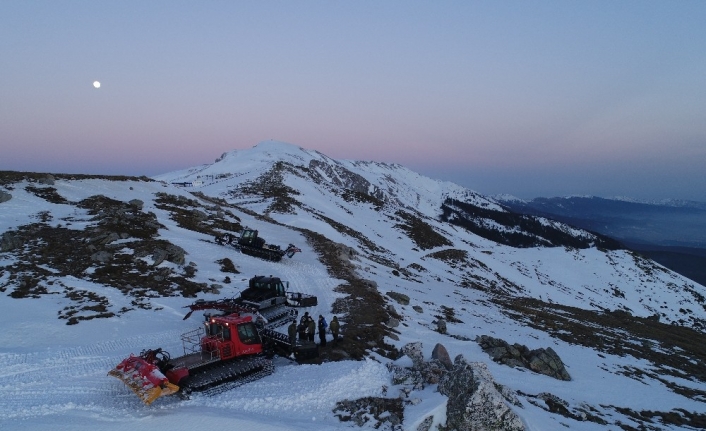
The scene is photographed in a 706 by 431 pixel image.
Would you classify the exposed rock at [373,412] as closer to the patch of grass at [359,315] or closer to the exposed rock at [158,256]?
the patch of grass at [359,315]

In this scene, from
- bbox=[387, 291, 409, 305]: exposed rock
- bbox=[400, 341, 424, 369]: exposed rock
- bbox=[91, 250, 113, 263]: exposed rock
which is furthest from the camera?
bbox=[387, 291, 409, 305]: exposed rock

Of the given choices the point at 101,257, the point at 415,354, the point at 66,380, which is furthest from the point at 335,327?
the point at 101,257

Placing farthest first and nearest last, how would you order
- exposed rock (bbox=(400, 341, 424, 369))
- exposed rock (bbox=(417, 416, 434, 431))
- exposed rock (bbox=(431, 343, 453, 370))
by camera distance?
exposed rock (bbox=(431, 343, 453, 370)) < exposed rock (bbox=(400, 341, 424, 369)) < exposed rock (bbox=(417, 416, 434, 431))

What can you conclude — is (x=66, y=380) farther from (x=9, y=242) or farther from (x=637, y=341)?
(x=637, y=341)

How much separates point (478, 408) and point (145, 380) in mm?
10019

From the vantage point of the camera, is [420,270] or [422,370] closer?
[422,370]

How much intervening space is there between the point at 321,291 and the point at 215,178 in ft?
274

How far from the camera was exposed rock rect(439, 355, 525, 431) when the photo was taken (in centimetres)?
1008

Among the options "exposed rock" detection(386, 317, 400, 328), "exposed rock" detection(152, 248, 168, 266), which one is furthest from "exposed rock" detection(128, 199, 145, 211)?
"exposed rock" detection(386, 317, 400, 328)

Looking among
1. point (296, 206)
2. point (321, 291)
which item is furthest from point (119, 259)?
point (296, 206)

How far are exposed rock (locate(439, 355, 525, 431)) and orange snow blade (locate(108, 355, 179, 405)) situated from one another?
336 inches

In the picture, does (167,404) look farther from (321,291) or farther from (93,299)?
(321,291)

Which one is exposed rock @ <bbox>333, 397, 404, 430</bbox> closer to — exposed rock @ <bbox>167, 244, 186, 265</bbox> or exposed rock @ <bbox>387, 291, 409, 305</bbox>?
exposed rock @ <bbox>387, 291, 409, 305</bbox>

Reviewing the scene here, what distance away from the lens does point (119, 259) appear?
79.9ft
